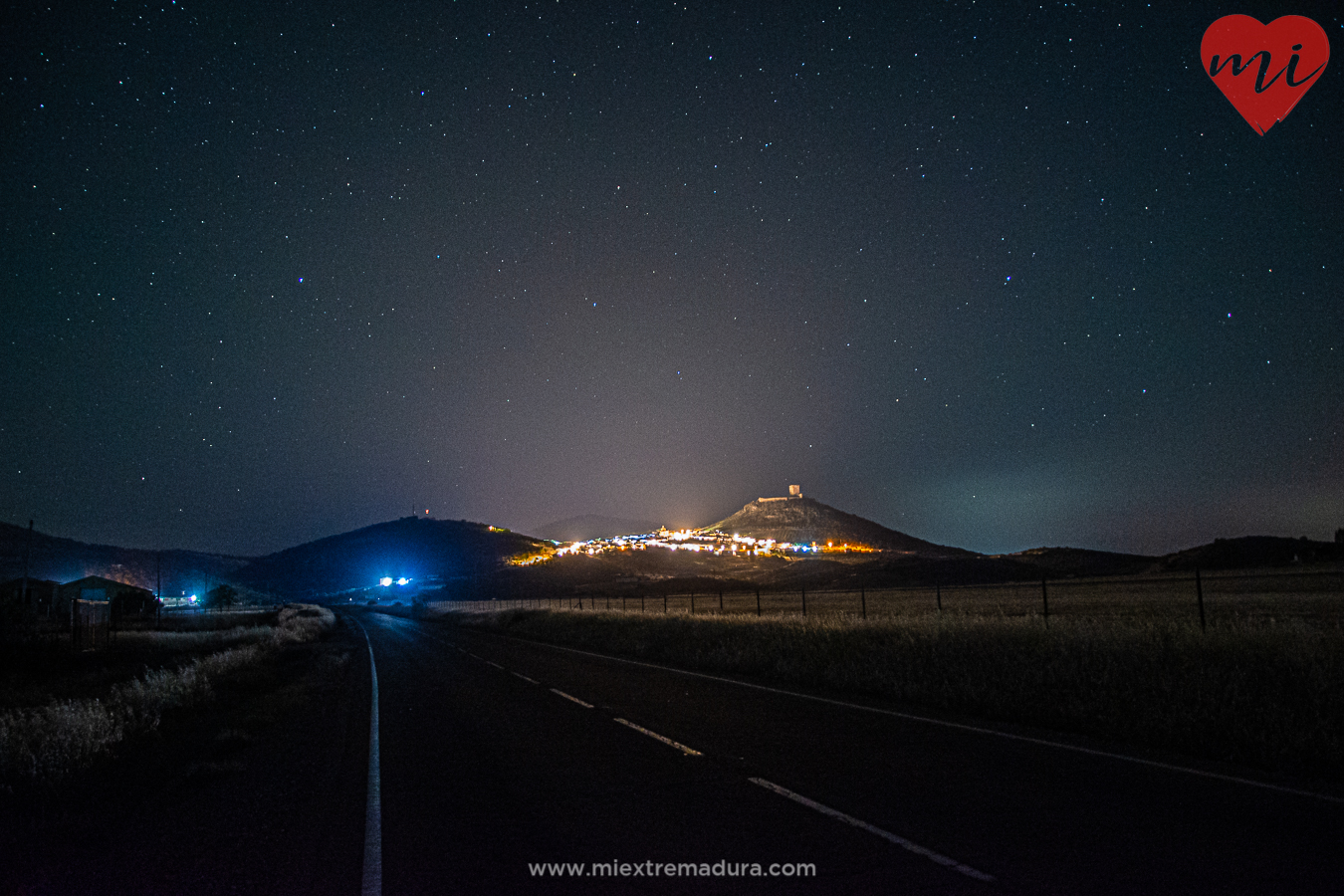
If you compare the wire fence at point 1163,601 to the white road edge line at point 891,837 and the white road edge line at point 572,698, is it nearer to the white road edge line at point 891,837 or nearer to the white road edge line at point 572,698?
the white road edge line at point 572,698

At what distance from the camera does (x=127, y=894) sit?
16.8ft

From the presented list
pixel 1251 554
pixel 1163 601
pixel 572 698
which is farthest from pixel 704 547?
pixel 572 698

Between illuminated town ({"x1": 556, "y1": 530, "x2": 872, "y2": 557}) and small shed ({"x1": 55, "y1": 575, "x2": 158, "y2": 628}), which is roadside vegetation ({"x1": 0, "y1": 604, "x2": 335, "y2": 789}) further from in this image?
illuminated town ({"x1": 556, "y1": 530, "x2": 872, "y2": 557})

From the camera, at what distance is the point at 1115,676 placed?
1084 centimetres

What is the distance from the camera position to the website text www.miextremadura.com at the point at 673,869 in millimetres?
4887

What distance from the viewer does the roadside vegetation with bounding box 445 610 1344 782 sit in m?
8.26

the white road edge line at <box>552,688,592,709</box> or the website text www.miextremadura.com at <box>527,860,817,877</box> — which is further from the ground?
the website text www.miextremadura.com at <box>527,860,817,877</box>

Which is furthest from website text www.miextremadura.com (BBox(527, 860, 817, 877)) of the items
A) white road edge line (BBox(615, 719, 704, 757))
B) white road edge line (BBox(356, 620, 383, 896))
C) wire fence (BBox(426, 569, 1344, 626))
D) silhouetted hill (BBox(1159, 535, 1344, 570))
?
silhouetted hill (BBox(1159, 535, 1344, 570))

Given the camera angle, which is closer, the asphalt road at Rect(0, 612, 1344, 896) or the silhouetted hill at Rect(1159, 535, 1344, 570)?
the asphalt road at Rect(0, 612, 1344, 896)

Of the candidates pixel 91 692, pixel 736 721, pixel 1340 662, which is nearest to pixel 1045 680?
pixel 1340 662

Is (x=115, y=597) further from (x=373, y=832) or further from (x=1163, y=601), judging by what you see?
(x=1163, y=601)

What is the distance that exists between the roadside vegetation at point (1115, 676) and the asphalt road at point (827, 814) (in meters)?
1.55

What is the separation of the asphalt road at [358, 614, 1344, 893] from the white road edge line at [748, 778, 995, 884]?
18mm

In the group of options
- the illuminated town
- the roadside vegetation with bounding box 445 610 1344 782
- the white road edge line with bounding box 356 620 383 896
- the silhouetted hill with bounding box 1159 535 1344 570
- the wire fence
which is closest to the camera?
the white road edge line with bounding box 356 620 383 896
